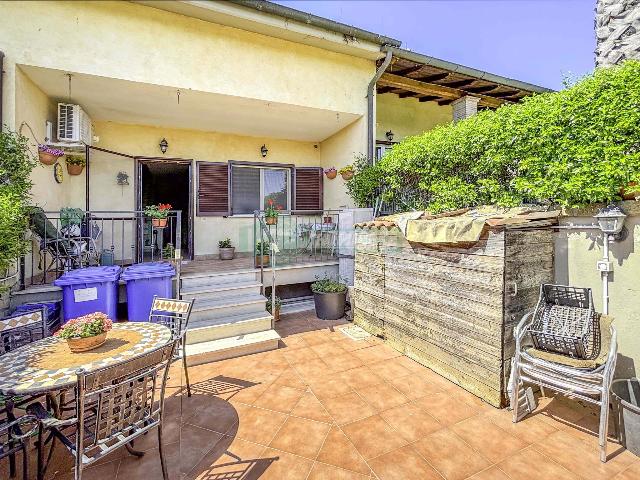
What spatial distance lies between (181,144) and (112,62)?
2676 mm

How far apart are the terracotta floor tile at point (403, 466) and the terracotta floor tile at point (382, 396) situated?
59 centimetres

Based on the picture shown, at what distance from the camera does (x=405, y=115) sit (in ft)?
28.5

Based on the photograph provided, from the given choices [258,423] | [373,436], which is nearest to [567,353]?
[373,436]

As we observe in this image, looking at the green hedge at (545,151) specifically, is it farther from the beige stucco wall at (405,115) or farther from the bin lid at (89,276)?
the bin lid at (89,276)

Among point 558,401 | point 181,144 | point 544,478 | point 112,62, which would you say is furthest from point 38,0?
point 558,401

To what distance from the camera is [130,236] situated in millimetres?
7312

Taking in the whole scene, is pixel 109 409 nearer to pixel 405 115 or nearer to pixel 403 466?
pixel 403 466

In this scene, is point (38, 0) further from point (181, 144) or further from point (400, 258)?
point (400, 258)

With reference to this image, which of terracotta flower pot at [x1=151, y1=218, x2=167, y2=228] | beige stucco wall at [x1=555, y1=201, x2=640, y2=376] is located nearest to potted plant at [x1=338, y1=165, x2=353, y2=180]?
terracotta flower pot at [x1=151, y1=218, x2=167, y2=228]

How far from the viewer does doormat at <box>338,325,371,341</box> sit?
4.87 meters

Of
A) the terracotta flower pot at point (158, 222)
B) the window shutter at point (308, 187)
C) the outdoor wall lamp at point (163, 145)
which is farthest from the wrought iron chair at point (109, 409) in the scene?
the window shutter at point (308, 187)

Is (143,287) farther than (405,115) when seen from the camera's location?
No

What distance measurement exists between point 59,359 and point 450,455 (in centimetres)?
312

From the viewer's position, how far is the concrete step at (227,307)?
4664mm
